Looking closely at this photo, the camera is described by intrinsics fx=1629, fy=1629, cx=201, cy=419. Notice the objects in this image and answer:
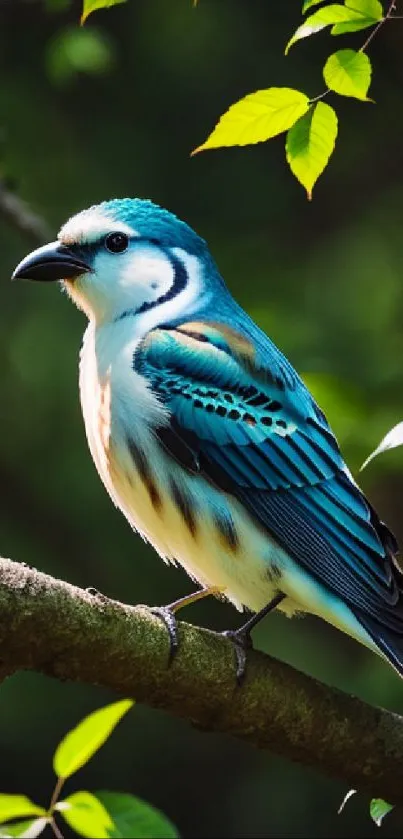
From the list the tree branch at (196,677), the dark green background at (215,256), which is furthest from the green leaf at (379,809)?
the dark green background at (215,256)

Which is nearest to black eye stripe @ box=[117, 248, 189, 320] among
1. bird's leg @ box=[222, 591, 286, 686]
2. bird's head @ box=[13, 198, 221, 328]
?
bird's head @ box=[13, 198, 221, 328]

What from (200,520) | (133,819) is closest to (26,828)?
(133,819)

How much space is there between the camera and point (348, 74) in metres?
2.71

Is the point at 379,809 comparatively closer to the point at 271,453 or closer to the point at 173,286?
the point at 271,453

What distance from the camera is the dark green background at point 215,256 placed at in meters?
7.64

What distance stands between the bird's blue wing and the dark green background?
2922 millimetres

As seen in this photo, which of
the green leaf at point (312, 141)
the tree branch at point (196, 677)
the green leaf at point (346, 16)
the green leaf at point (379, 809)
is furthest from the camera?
the green leaf at point (379, 809)

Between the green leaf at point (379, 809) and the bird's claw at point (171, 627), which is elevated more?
the bird's claw at point (171, 627)

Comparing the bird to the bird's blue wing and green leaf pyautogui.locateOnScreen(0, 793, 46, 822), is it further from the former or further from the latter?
green leaf pyautogui.locateOnScreen(0, 793, 46, 822)

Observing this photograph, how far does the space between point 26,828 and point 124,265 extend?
222 cm

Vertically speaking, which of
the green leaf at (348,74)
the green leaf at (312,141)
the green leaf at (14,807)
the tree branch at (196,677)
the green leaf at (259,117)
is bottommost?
the tree branch at (196,677)

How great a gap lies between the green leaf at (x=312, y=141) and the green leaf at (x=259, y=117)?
1.9 inches

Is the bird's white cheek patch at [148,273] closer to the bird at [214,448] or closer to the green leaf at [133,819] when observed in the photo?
the bird at [214,448]

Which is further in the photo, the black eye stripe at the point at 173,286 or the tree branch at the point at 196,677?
the black eye stripe at the point at 173,286
